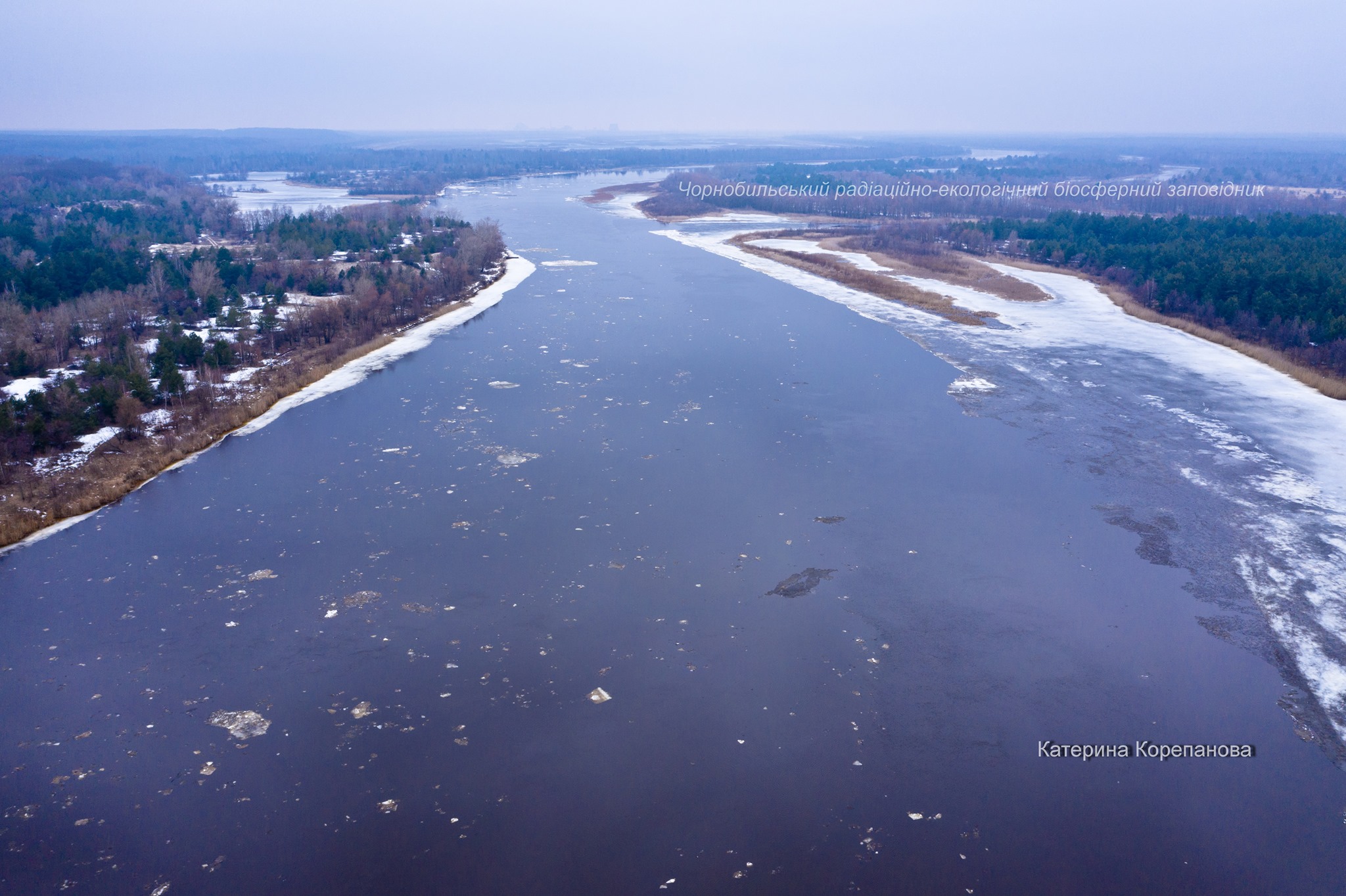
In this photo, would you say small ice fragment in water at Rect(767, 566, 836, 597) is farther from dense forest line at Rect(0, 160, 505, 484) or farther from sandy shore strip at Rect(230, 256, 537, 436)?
dense forest line at Rect(0, 160, 505, 484)

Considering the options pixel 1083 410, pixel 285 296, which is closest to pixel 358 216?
pixel 285 296

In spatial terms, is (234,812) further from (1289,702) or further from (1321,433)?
(1321,433)

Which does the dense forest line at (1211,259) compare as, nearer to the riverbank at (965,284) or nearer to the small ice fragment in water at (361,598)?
the riverbank at (965,284)

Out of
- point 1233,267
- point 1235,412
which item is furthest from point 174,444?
point 1233,267

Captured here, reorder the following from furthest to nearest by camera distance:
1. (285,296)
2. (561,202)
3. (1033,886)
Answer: (561,202) < (285,296) < (1033,886)

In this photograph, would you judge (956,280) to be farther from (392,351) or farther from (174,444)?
(174,444)
